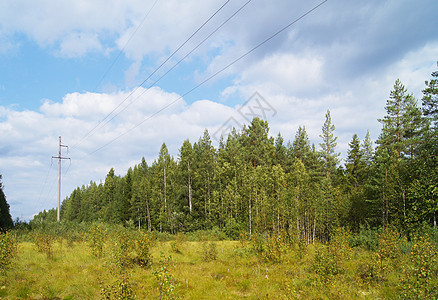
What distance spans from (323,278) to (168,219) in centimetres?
3499

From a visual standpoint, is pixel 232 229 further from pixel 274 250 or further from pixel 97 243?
pixel 97 243

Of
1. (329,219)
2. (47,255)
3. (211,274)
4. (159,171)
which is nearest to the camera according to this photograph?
(211,274)

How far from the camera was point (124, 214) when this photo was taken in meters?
55.5

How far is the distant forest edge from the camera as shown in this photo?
24094 millimetres

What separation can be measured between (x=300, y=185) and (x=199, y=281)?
25599 mm

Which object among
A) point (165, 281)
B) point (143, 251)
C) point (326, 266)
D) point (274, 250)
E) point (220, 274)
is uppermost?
point (165, 281)

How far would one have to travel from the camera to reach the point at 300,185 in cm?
3303

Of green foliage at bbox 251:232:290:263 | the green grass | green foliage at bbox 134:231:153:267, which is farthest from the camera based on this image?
green foliage at bbox 251:232:290:263

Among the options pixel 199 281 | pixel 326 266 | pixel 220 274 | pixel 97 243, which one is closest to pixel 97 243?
pixel 97 243

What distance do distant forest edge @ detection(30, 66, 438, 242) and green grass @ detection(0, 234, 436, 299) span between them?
28.5 feet

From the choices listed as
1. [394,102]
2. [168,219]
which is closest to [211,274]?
[168,219]

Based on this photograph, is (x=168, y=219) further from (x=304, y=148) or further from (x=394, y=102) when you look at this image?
(x=394, y=102)

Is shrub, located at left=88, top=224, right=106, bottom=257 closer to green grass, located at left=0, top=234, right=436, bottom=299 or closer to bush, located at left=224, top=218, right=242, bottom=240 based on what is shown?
green grass, located at left=0, top=234, right=436, bottom=299

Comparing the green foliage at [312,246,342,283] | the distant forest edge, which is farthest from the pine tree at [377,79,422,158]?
the green foliage at [312,246,342,283]
